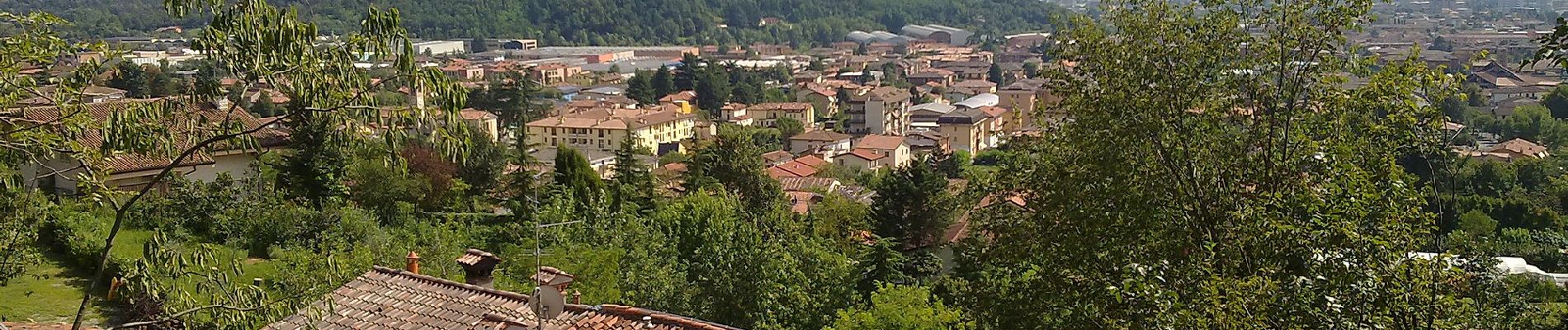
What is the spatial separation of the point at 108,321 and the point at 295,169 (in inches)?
211

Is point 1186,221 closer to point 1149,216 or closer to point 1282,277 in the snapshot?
point 1149,216

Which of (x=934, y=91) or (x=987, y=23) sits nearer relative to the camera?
(x=934, y=91)

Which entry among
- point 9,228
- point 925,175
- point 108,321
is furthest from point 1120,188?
point 925,175

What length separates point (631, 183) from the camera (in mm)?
17828

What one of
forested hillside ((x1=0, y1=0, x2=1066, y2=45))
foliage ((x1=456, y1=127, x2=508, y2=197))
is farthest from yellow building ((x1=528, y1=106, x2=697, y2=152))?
forested hillside ((x1=0, y1=0, x2=1066, y2=45))

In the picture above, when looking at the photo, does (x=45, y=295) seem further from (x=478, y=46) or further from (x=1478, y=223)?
(x=478, y=46)

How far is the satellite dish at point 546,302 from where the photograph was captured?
5250mm

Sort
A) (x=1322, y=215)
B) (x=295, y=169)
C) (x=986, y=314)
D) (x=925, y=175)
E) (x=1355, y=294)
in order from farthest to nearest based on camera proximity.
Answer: (x=925, y=175) < (x=295, y=169) < (x=986, y=314) < (x=1322, y=215) < (x=1355, y=294)

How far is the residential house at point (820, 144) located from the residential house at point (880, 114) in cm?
552

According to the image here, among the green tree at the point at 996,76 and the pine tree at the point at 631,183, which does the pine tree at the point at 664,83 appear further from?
the pine tree at the point at 631,183

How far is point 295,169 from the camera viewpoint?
14602 mm

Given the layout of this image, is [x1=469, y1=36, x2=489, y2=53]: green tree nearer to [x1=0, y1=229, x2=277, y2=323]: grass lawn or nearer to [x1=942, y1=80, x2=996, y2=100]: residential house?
[x1=942, y1=80, x2=996, y2=100]: residential house

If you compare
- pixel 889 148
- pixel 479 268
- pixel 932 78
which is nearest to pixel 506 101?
pixel 889 148

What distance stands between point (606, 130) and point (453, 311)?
32.0 meters
